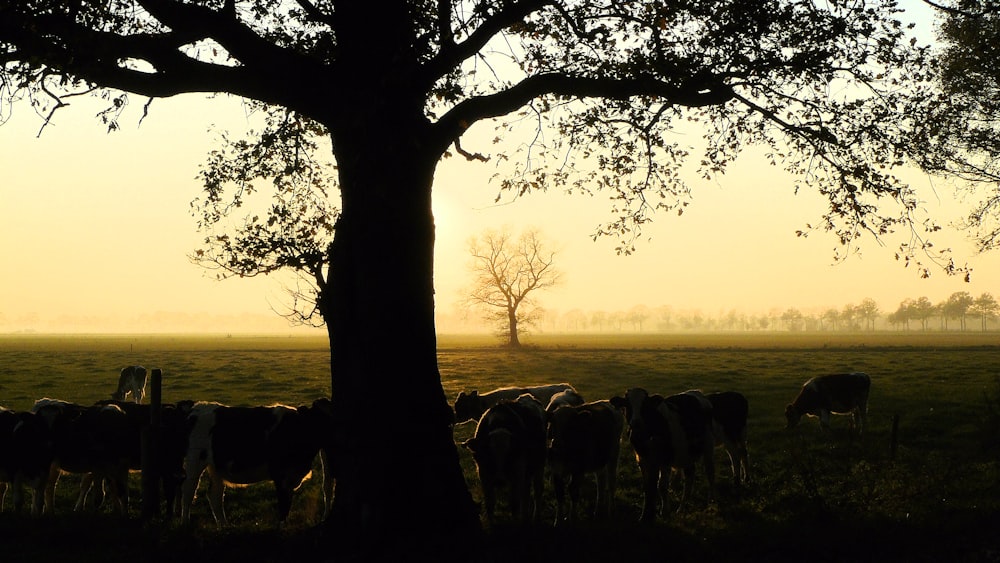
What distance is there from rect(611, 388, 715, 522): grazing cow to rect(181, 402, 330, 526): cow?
5.37 meters

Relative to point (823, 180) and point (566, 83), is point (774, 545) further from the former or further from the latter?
point (566, 83)

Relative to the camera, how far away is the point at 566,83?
440 inches

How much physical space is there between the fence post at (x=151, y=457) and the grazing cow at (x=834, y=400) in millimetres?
17529

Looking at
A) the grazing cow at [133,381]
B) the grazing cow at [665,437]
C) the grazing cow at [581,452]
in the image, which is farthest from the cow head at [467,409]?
the grazing cow at [133,381]

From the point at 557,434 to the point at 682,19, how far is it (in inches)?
269

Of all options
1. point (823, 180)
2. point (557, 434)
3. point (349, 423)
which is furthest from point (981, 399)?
point (349, 423)

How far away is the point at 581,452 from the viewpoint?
12.5 meters

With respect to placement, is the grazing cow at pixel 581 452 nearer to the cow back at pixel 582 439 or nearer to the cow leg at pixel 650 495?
the cow back at pixel 582 439

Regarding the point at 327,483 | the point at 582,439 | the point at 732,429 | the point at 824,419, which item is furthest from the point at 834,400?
the point at 327,483

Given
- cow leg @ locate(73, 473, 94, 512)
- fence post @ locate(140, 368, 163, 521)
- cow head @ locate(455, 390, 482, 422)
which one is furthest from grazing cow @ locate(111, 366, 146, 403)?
fence post @ locate(140, 368, 163, 521)

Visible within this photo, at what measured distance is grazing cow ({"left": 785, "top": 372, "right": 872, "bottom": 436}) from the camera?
72.4 ft

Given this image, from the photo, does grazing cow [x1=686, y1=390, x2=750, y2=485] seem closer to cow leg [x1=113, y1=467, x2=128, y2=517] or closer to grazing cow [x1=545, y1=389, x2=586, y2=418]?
grazing cow [x1=545, y1=389, x2=586, y2=418]

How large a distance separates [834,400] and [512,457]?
1414 centimetres

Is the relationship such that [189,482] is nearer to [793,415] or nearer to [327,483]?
[327,483]
